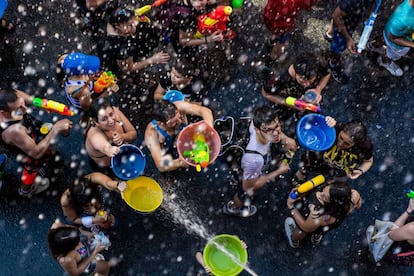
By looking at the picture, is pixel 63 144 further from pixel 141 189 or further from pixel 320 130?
pixel 320 130

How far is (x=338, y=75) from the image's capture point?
7242mm

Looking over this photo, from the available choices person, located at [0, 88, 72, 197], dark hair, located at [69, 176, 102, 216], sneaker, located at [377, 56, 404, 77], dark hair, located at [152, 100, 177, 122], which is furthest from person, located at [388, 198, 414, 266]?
person, located at [0, 88, 72, 197]

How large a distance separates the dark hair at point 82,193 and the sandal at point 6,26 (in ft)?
11.4

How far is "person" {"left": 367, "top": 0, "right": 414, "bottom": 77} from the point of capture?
19.9ft

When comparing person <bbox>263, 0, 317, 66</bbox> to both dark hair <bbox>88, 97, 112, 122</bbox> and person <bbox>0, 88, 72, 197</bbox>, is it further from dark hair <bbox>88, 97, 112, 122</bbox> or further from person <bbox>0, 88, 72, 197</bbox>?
person <bbox>0, 88, 72, 197</bbox>

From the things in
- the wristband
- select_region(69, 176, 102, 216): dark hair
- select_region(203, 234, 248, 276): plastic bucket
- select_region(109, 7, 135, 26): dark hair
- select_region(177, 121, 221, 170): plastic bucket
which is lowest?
select_region(203, 234, 248, 276): plastic bucket

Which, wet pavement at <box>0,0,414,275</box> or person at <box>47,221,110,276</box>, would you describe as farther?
wet pavement at <box>0,0,414,275</box>

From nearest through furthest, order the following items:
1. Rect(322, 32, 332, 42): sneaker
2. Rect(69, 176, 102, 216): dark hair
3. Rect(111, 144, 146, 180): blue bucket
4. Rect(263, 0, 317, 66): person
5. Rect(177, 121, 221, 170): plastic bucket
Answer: Rect(69, 176, 102, 216): dark hair < Rect(177, 121, 221, 170): plastic bucket < Rect(111, 144, 146, 180): blue bucket < Rect(263, 0, 317, 66): person < Rect(322, 32, 332, 42): sneaker

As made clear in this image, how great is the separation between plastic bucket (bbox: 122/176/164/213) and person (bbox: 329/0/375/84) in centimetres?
327

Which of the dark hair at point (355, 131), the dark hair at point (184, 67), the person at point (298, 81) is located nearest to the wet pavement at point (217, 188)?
the person at point (298, 81)

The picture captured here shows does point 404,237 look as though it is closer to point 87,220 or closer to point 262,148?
point 262,148

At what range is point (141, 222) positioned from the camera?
635 cm

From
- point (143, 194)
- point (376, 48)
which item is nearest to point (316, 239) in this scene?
point (143, 194)

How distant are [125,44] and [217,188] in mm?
2248
